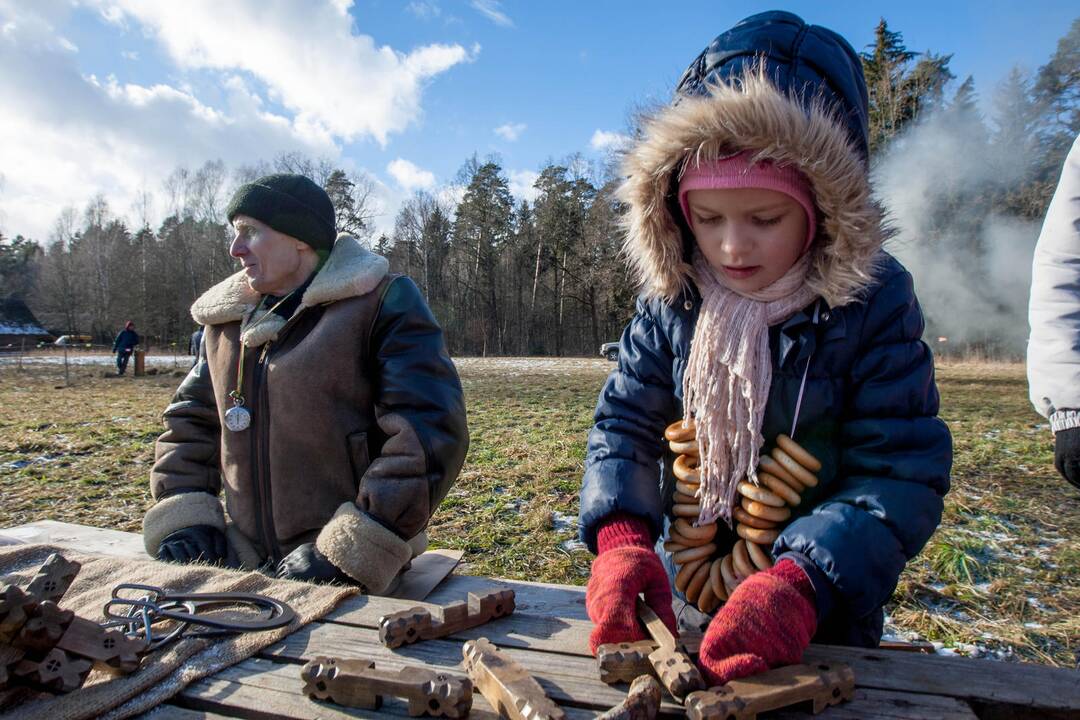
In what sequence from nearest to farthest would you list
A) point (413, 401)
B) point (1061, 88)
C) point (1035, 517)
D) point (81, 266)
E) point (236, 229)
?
point (413, 401) → point (236, 229) → point (1035, 517) → point (1061, 88) → point (81, 266)

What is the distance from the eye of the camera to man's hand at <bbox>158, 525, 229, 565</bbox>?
209cm

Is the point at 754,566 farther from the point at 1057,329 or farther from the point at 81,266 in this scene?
the point at 81,266

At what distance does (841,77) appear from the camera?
1510 millimetres

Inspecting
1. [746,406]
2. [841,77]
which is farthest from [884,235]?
[746,406]

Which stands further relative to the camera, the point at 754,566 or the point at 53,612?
the point at 754,566

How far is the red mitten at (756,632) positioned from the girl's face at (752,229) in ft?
2.26

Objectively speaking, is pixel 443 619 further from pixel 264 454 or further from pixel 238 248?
pixel 238 248

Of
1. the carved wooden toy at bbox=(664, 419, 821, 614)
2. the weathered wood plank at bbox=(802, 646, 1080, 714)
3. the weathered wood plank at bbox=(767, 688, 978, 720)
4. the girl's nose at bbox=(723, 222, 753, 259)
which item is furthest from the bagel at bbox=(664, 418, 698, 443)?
the weathered wood plank at bbox=(767, 688, 978, 720)

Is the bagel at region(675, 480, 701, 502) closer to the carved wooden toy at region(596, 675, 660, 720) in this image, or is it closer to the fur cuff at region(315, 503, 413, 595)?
the carved wooden toy at region(596, 675, 660, 720)

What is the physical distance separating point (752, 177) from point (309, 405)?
4.96 ft

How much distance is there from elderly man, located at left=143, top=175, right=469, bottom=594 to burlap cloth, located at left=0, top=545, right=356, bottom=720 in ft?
1.06

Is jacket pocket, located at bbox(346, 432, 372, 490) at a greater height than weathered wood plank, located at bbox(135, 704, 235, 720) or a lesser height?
greater

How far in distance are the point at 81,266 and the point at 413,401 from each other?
184ft

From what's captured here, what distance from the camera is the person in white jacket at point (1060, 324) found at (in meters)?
1.92
